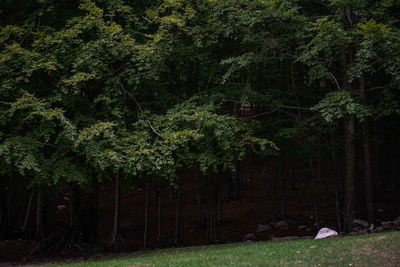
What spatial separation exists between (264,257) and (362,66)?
5784 mm

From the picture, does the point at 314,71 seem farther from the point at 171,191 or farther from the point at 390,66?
the point at 171,191

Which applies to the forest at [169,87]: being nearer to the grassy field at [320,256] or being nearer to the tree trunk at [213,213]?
the tree trunk at [213,213]

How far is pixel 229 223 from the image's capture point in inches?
835

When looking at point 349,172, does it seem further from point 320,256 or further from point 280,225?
point 280,225

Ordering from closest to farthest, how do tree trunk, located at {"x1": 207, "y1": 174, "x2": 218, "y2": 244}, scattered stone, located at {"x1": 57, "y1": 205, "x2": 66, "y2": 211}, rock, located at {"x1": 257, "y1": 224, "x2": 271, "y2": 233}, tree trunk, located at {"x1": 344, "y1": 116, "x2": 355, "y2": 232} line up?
tree trunk, located at {"x1": 344, "y1": 116, "x2": 355, "y2": 232}, tree trunk, located at {"x1": 207, "y1": 174, "x2": 218, "y2": 244}, rock, located at {"x1": 257, "y1": 224, "x2": 271, "y2": 233}, scattered stone, located at {"x1": 57, "y1": 205, "x2": 66, "y2": 211}

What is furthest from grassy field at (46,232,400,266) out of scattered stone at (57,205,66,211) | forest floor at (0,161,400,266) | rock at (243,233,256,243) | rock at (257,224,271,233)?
scattered stone at (57,205,66,211)

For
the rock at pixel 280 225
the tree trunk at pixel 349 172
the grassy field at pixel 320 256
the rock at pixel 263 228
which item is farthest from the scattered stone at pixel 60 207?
the tree trunk at pixel 349 172

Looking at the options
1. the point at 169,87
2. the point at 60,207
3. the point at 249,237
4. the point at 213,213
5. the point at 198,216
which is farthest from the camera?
the point at 60,207

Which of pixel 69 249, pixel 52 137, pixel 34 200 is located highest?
pixel 52 137

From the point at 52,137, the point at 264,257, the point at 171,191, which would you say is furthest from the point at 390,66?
the point at 171,191

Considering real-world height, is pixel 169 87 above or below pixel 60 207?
above

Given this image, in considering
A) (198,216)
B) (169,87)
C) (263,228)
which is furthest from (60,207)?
(263,228)

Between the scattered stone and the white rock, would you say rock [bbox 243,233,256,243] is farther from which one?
the scattered stone

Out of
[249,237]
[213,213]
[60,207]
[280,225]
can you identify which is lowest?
[249,237]
